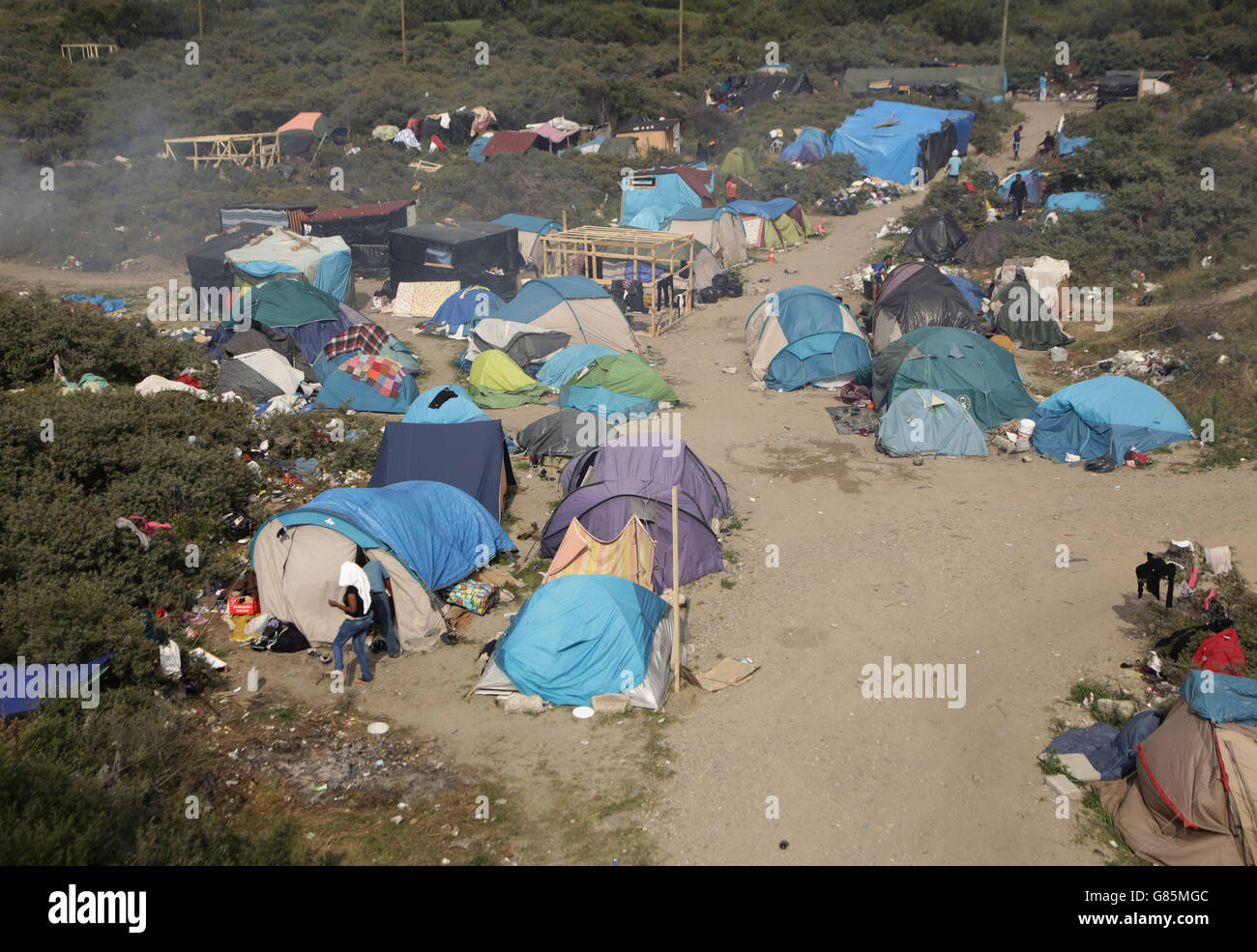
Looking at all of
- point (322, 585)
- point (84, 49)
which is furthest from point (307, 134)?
point (322, 585)

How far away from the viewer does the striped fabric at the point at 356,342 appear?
18.5m

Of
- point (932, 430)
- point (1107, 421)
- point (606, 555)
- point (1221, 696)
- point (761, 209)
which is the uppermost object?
point (761, 209)

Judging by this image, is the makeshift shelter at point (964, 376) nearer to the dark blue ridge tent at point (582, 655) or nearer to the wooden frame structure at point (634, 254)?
the wooden frame structure at point (634, 254)

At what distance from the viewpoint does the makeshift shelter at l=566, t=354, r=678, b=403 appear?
1697 centimetres

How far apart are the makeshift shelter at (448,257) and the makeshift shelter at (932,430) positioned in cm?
1185

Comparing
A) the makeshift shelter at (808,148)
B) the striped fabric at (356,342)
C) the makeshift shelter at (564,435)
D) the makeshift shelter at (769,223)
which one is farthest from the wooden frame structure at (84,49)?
the makeshift shelter at (564,435)

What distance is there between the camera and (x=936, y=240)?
2652 cm

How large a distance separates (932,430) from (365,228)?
17812 millimetres

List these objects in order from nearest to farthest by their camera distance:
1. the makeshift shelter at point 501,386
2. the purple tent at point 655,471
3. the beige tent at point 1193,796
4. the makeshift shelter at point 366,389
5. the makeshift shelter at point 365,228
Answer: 1. the beige tent at point 1193,796
2. the purple tent at point 655,471
3. the makeshift shelter at point 366,389
4. the makeshift shelter at point 501,386
5. the makeshift shelter at point 365,228

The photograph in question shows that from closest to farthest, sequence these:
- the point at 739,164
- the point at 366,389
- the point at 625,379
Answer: the point at 625,379, the point at 366,389, the point at 739,164

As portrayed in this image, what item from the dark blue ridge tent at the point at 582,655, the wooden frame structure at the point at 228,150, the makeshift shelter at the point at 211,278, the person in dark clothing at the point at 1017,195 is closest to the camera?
the dark blue ridge tent at the point at 582,655

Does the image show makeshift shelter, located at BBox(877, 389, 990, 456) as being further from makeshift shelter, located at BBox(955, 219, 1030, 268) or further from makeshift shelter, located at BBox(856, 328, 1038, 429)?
makeshift shelter, located at BBox(955, 219, 1030, 268)

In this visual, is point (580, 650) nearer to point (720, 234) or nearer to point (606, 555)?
point (606, 555)
